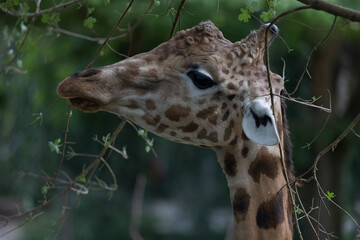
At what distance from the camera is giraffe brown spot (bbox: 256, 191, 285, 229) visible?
6.92 ft

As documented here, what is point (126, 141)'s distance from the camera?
8.28 meters

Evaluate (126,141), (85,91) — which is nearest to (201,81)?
(85,91)

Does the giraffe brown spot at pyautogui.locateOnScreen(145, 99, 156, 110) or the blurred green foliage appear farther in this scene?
the blurred green foliage

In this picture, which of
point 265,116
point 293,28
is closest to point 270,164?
point 265,116

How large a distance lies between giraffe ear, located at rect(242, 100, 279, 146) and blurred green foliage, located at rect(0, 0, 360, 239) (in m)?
2.35

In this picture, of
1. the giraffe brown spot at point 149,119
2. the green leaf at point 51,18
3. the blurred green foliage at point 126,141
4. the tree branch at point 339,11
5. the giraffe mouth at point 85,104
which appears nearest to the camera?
the tree branch at point 339,11

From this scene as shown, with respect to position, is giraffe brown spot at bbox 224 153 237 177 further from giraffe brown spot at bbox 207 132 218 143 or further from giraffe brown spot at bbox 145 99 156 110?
giraffe brown spot at bbox 145 99 156 110

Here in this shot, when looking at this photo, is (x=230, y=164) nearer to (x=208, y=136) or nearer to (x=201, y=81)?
(x=208, y=136)

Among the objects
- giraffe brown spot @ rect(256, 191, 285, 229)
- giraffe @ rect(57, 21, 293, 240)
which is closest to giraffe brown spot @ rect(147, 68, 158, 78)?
giraffe @ rect(57, 21, 293, 240)

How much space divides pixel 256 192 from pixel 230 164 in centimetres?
14

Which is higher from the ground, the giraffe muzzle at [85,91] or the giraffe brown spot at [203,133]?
the giraffe muzzle at [85,91]

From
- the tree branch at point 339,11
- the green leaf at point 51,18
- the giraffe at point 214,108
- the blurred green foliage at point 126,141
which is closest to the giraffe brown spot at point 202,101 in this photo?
the giraffe at point 214,108

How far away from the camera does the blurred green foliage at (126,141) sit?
17.7ft

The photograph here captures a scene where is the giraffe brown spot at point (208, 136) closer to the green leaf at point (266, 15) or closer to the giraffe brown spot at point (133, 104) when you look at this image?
the giraffe brown spot at point (133, 104)
